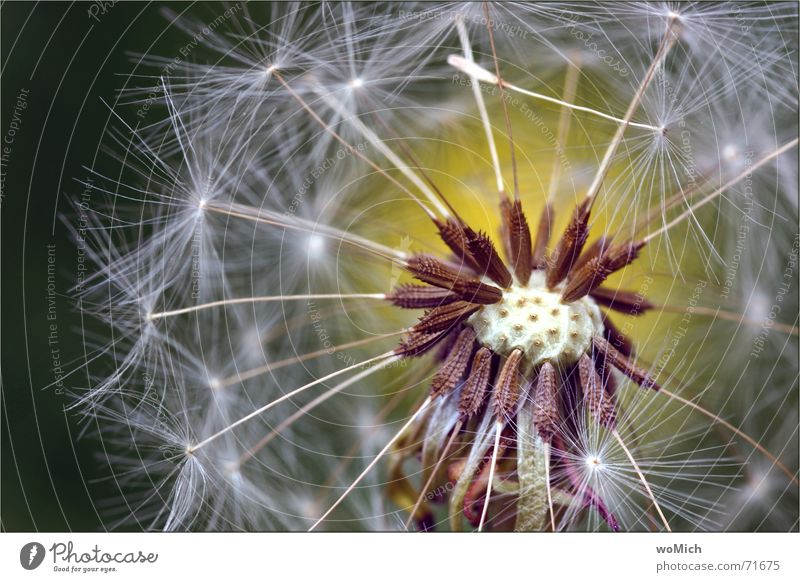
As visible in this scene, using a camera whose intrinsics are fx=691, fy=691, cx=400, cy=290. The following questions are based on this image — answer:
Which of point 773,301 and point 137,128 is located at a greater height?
point 137,128

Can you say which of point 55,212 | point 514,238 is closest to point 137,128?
point 55,212

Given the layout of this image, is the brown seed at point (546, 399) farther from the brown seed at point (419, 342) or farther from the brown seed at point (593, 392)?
the brown seed at point (419, 342)

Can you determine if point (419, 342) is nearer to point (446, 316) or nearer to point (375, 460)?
point (446, 316)

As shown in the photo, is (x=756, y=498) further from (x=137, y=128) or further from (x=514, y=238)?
(x=137, y=128)

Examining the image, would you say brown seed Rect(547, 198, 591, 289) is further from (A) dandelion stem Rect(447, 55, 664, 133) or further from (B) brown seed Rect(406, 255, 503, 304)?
(A) dandelion stem Rect(447, 55, 664, 133)

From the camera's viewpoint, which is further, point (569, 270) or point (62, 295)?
point (62, 295)

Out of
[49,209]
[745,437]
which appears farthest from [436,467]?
[49,209]
